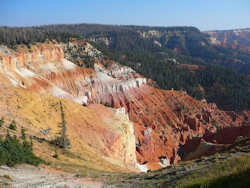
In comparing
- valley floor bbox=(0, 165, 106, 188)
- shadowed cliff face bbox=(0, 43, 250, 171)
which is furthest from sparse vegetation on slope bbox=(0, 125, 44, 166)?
shadowed cliff face bbox=(0, 43, 250, 171)

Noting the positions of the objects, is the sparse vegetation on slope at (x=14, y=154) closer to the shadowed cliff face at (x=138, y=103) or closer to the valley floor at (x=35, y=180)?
the valley floor at (x=35, y=180)

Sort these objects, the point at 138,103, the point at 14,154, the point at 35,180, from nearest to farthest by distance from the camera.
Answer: the point at 35,180, the point at 14,154, the point at 138,103

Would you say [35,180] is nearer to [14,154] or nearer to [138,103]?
[14,154]

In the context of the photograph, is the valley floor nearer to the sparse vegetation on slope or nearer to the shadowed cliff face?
the sparse vegetation on slope

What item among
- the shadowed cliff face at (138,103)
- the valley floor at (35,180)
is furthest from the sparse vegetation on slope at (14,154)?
the shadowed cliff face at (138,103)

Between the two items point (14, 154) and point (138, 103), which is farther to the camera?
point (138, 103)

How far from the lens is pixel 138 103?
186 ft

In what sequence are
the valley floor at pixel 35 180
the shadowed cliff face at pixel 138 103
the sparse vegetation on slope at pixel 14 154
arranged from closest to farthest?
the valley floor at pixel 35 180 → the sparse vegetation on slope at pixel 14 154 → the shadowed cliff face at pixel 138 103

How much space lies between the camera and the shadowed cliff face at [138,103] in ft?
125

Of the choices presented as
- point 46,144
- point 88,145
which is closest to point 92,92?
point 88,145

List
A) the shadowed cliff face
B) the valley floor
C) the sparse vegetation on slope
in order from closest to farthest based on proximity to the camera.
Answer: the valley floor → the sparse vegetation on slope → the shadowed cliff face

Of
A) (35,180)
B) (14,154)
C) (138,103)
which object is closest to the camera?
(35,180)

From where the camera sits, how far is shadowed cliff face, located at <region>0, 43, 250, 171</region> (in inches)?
1505

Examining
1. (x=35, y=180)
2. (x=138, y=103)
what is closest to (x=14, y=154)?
(x=35, y=180)
